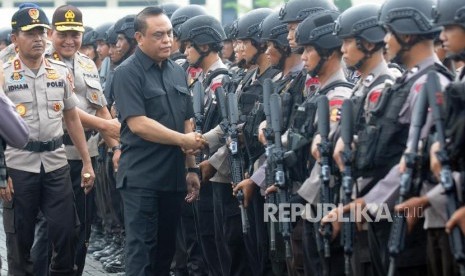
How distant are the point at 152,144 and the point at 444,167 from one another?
11.4 ft

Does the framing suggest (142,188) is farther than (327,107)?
Yes

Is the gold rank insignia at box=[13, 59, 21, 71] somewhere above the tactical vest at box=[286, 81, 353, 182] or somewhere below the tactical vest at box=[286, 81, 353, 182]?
above

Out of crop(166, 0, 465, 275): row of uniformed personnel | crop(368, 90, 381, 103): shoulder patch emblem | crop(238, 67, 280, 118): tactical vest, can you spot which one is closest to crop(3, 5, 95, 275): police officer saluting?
crop(166, 0, 465, 275): row of uniformed personnel

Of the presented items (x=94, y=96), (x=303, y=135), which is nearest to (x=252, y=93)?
(x=303, y=135)

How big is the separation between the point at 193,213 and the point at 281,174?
9.99ft

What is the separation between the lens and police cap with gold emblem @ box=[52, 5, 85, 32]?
37.9 feet

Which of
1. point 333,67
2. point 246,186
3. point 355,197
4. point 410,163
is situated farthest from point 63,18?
point 410,163

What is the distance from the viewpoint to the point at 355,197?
7.62m

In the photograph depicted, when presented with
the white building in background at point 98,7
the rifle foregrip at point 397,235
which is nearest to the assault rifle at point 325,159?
the rifle foregrip at point 397,235

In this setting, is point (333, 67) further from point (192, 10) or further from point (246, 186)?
point (192, 10)

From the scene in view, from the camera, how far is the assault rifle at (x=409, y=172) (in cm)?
684

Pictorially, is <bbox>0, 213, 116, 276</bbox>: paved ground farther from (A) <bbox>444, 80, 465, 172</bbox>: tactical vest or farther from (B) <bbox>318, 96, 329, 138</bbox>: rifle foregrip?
(A) <bbox>444, 80, 465, 172</bbox>: tactical vest

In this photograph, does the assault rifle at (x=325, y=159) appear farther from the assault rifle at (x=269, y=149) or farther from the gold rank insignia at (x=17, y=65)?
the gold rank insignia at (x=17, y=65)

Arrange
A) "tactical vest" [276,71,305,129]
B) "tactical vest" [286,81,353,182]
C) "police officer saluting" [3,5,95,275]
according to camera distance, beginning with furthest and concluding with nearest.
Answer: "police officer saluting" [3,5,95,275], "tactical vest" [276,71,305,129], "tactical vest" [286,81,353,182]
